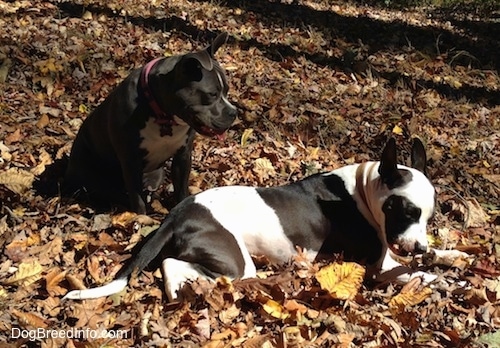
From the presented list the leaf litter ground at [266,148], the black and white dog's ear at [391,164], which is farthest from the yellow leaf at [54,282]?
the black and white dog's ear at [391,164]

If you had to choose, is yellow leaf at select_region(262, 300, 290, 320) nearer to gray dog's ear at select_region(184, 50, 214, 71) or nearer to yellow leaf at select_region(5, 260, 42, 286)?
yellow leaf at select_region(5, 260, 42, 286)

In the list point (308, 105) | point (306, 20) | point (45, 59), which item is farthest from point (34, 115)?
point (306, 20)

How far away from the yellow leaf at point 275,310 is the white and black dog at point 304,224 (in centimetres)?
37

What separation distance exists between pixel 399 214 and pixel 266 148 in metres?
2.51

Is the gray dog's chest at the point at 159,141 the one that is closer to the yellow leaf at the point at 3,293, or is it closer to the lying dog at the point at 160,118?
the lying dog at the point at 160,118

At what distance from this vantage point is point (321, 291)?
13.0ft

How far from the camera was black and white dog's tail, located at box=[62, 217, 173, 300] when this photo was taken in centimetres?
368

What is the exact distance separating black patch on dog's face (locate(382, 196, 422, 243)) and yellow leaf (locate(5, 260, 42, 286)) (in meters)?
2.41

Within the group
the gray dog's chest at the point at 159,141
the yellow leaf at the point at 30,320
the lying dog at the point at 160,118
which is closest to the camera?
the yellow leaf at the point at 30,320

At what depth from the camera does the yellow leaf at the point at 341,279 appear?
13.0 feet

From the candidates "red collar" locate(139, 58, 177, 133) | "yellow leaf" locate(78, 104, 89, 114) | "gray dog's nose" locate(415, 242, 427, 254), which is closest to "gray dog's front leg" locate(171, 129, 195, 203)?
"red collar" locate(139, 58, 177, 133)

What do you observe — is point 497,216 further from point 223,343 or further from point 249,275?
point 223,343

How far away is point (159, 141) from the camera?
4.98 metres

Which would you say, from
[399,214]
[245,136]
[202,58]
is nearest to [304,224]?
[399,214]
